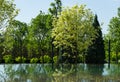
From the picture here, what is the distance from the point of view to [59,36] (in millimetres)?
31453

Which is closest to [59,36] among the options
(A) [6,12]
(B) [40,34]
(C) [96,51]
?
(A) [6,12]

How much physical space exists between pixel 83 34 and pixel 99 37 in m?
21.6

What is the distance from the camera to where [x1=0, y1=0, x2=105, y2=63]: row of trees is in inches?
1168

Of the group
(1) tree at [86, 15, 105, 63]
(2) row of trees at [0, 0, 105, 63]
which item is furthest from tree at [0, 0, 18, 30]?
(1) tree at [86, 15, 105, 63]

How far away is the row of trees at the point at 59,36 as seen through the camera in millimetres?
29672

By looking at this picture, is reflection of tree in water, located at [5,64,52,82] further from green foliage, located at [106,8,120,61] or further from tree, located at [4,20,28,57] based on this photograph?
tree, located at [4,20,28,57]

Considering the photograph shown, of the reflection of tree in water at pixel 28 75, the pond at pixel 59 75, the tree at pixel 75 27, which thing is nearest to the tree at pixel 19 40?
the tree at pixel 75 27

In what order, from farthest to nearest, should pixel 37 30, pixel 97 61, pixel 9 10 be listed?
pixel 37 30
pixel 97 61
pixel 9 10

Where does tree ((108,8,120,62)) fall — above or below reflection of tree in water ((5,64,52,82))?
above

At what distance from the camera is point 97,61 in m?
50.9

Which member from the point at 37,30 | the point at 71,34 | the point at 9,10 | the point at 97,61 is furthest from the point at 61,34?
the point at 37,30

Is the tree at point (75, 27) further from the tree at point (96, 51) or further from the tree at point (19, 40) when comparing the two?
the tree at point (19, 40)

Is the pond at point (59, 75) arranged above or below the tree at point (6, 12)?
below

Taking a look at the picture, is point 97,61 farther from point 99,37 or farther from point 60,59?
point 60,59
